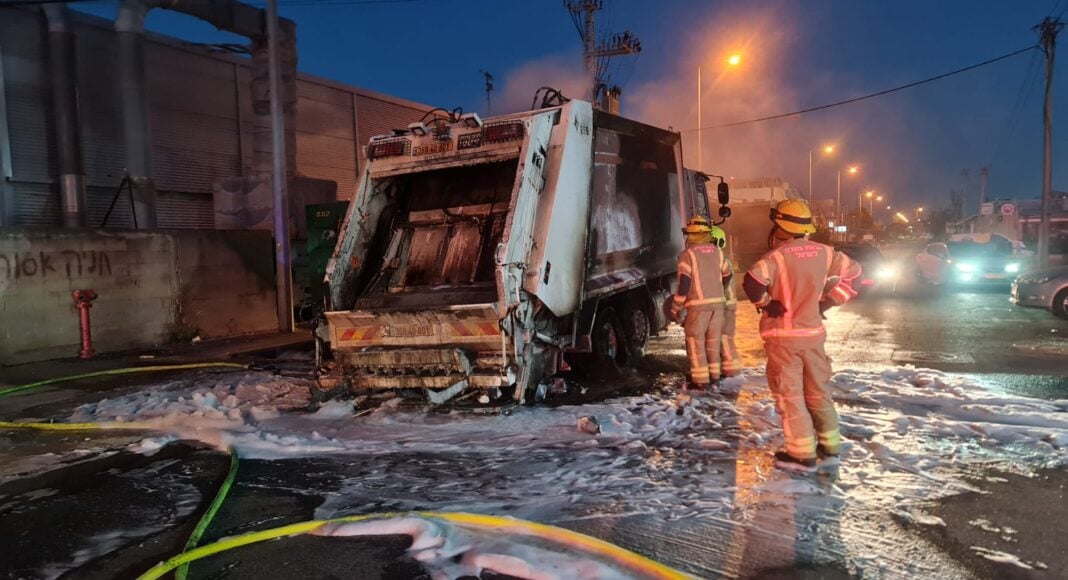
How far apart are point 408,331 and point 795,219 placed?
3298 mm

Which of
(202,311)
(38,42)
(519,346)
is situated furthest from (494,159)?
(38,42)

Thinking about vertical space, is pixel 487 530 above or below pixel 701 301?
below

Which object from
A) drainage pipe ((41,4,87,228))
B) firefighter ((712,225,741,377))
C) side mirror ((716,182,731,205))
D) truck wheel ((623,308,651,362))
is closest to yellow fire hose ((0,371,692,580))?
firefighter ((712,225,741,377))

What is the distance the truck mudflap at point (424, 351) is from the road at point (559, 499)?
36 cm

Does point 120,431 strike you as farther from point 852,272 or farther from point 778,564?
point 852,272

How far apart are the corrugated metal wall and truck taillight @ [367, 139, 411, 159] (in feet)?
27.5

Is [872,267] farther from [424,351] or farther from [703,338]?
[424,351]

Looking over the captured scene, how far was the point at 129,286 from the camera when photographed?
10.2 m

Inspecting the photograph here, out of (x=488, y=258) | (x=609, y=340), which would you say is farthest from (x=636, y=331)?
(x=488, y=258)

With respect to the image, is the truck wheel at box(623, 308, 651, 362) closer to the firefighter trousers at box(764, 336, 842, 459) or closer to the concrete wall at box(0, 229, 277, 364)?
the firefighter trousers at box(764, 336, 842, 459)

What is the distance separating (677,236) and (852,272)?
457cm

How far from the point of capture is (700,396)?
627 centimetres

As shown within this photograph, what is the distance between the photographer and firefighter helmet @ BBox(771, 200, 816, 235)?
4.47 m

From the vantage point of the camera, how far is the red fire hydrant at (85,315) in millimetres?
9203
